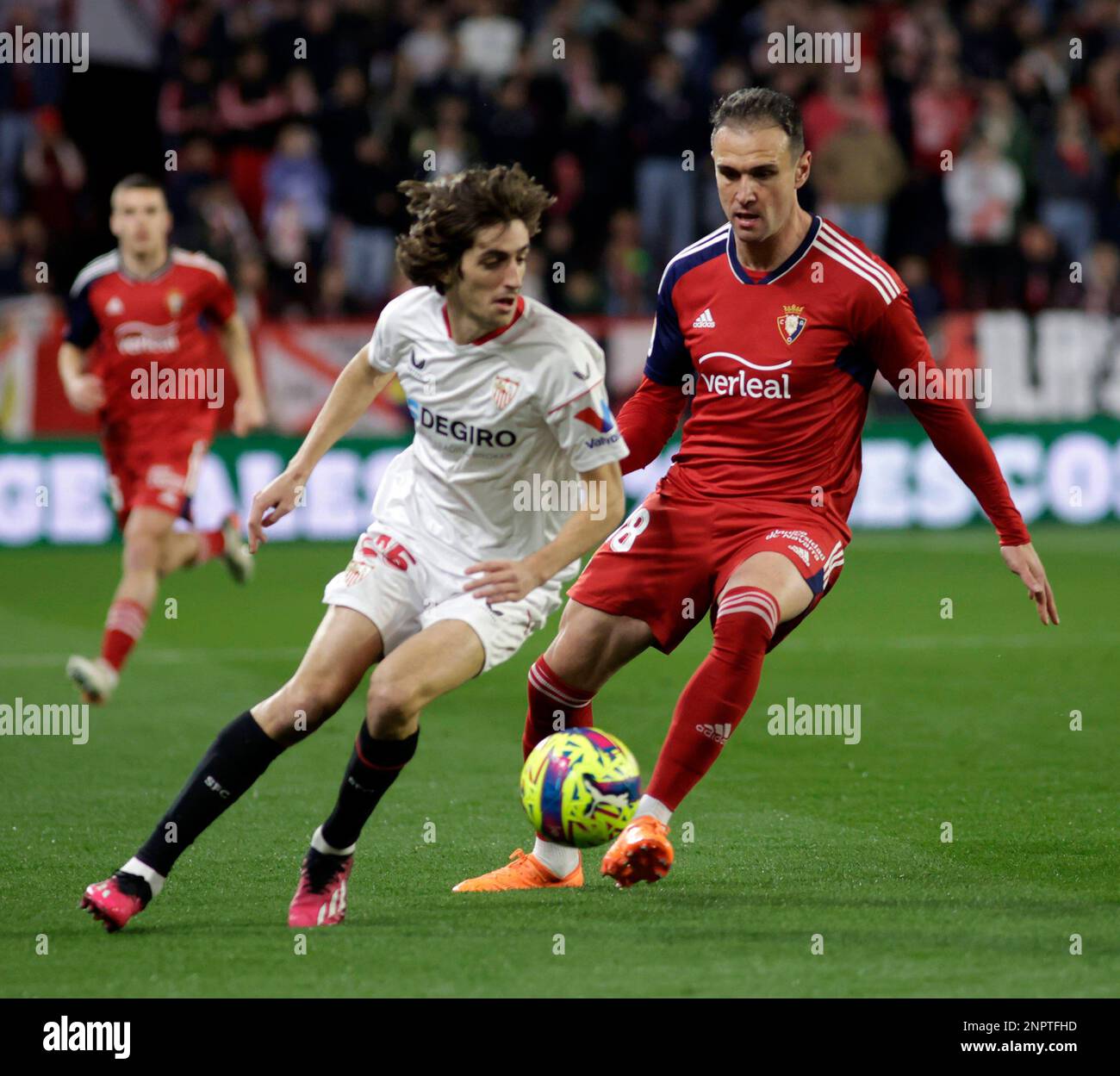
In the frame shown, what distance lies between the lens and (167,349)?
9.73m

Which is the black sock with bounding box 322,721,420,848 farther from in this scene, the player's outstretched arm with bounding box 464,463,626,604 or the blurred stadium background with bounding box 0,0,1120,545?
the blurred stadium background with bounding box 0,0,1120,545

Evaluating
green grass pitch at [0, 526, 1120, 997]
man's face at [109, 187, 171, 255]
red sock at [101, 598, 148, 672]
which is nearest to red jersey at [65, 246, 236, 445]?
man's face at [109, 187, 171, 255]

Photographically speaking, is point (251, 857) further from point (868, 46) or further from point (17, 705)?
point (868, 46)

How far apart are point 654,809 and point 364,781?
2.59ft

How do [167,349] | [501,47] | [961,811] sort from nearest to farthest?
[961,811]
[167,349]
[501,47]

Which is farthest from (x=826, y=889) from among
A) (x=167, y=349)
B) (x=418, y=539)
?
(x=167, y=349)

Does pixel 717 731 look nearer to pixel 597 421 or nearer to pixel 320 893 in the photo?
pixel 597 421

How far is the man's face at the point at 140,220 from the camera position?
9.61m

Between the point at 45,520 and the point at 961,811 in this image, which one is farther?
the point at 45,520

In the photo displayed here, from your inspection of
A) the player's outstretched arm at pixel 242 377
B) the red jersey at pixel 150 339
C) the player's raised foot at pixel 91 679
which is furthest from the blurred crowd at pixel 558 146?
the player's raised foot at pixel 91 679

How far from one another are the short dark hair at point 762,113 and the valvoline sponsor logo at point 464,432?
1.15 meters

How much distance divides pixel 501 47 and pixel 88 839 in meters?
12.5

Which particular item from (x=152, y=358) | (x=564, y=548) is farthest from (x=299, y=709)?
(x=152, y=358)

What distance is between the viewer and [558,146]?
1703cm
